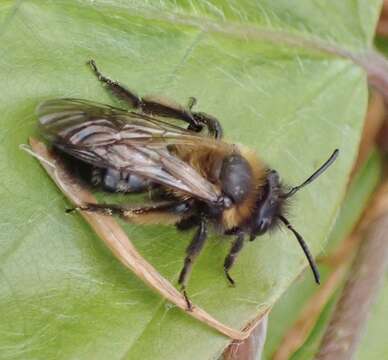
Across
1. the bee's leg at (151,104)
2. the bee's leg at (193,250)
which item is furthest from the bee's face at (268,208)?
the bee's leg at (151,104)

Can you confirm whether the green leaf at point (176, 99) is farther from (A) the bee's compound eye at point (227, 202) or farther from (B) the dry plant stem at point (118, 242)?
(A) the bee's compound eye at point (227, 202)

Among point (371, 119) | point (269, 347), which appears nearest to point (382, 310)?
point (269, 347)

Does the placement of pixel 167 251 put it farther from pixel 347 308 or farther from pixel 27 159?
Result: pixel 347 308

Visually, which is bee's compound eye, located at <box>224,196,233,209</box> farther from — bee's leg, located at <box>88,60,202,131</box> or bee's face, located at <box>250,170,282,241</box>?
bee's leg, located at <box>88,60,202,131</box>

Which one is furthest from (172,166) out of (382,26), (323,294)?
(382,26)

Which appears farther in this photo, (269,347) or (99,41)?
(269,347)

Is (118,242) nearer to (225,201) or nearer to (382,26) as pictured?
(225,201)

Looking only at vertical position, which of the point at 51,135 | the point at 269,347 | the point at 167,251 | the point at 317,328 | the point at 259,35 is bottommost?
the point at 269,347
